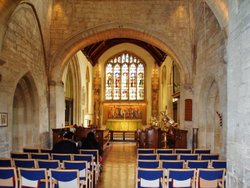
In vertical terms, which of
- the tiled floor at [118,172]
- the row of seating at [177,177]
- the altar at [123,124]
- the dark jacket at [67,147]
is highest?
the dark jacket at [67,147]

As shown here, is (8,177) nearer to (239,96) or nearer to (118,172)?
(239,96)

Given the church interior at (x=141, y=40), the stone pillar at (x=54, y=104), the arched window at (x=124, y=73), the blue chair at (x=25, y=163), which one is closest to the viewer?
the church interior at (x=141, y=40)

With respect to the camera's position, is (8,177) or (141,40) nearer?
(8,177)

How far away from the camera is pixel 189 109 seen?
12.5 metres

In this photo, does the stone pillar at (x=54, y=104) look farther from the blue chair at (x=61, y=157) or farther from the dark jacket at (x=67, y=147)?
the blue chair at (x=61, y=157)

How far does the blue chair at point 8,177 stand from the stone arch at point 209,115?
6.96m

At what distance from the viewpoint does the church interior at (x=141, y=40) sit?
16.5 ft

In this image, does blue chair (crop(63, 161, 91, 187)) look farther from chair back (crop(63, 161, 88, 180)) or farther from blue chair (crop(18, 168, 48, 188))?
blue chair (crop(18, 168, 48, 188))

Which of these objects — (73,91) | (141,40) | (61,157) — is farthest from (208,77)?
(73,91)

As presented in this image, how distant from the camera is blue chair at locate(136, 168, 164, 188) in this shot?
192 inches

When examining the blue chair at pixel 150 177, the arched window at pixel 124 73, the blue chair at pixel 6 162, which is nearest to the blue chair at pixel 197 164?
the blue chair at pixel 150 177

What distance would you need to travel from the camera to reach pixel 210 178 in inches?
198

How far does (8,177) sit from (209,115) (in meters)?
7.52

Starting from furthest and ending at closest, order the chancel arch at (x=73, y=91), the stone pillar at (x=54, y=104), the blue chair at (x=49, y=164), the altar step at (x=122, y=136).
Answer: the altar step at (x=122, y=136)
the chancel arch at (x=73, y=91)
the stone pillar at (x=54, y=104)
the blue chair at (x=49, y=164)
